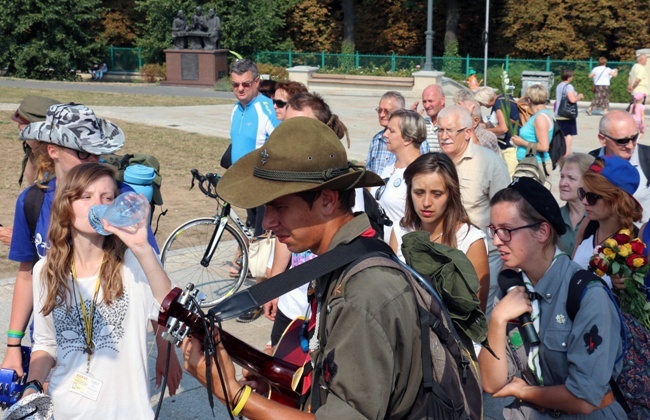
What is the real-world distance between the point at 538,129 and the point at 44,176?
7.04 metres

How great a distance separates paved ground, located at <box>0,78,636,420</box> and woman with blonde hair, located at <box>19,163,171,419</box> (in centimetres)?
190

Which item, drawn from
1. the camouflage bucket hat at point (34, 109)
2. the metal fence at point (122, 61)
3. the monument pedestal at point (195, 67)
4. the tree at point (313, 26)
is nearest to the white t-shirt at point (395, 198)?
the camouflage bucket hat at point (34, 109)

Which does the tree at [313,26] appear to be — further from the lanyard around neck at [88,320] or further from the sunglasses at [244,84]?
the lanyard around neck at [88,320]

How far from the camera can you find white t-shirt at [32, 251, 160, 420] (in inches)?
136

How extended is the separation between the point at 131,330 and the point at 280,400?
3.73ft

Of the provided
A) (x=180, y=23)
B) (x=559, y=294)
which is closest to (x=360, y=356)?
(x=559, y=294)

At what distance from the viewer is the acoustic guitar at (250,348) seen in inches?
87.9

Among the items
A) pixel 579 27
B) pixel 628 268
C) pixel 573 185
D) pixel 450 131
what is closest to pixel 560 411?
pixel 628 268

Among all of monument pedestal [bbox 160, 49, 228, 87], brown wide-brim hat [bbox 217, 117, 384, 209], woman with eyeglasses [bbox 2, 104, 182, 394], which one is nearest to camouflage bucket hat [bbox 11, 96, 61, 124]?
woman with eyeglasses [bbox 2, 104, 182, 394]

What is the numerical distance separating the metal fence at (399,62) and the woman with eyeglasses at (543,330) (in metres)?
37.5

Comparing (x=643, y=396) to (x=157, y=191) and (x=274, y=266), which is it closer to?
(x=274, y=266)

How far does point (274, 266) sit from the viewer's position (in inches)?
204

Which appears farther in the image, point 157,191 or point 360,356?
point 157,191

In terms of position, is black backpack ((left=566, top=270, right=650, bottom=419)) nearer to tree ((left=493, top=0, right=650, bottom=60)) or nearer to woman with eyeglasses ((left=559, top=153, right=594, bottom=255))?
Answer: woman with eyeglasses ((left=559, top=153, right=594, bottom=255))
